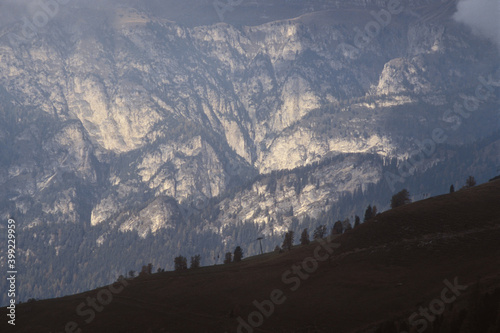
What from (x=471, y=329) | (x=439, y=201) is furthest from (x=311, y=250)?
(x=471, y=329)

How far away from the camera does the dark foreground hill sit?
130m

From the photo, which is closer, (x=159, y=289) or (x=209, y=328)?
(x=209, y=328)

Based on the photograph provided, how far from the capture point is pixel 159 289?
17538 centimetres

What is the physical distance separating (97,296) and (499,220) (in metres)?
110

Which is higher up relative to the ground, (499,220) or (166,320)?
(499,220)

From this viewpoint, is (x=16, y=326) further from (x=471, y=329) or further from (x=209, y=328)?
(x=471, y=329)

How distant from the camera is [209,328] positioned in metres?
140

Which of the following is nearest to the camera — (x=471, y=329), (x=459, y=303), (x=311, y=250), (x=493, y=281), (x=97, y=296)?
(x=471, y=329)

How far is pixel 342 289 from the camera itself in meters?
150

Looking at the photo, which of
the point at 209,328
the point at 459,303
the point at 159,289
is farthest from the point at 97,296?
the point at 459,303

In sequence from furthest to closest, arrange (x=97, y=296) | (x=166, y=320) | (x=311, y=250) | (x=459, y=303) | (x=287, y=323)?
(x=311, y=250) → (x=97, y=296) → (x=166, y=320) → (x=287, y=323) → (x=459, y=303)

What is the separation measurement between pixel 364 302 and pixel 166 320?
146 ft

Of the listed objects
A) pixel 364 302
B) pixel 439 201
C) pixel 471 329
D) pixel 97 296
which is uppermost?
pixel 439 201

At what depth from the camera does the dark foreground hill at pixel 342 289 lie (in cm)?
13000
